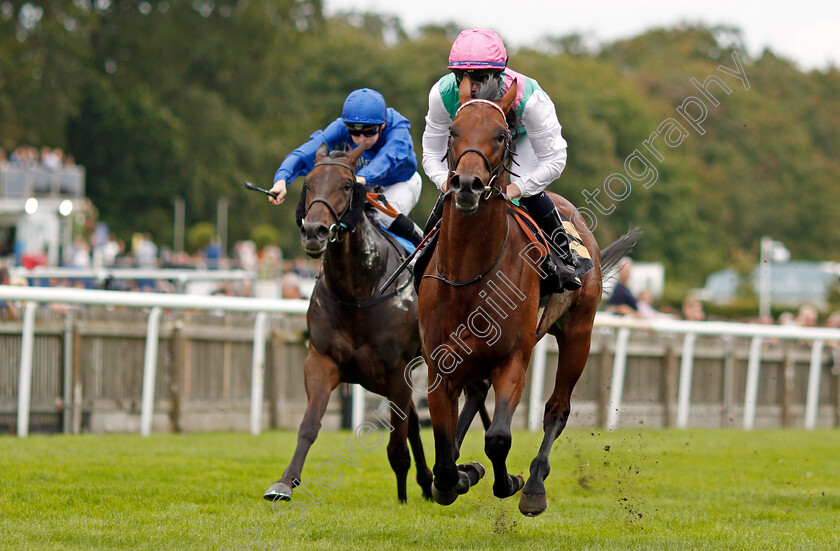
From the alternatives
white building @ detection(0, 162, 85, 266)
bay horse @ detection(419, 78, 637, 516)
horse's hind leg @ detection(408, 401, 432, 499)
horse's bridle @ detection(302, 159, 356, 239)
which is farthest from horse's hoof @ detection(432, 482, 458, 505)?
white building @ detection(0, 162, 85, 266)

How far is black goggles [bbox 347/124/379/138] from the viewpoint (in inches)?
273

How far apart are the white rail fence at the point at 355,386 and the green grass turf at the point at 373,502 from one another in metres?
0.65

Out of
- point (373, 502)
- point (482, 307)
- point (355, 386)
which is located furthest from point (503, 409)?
point (355, 386)

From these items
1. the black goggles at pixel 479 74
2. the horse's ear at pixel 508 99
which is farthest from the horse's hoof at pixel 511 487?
the black goggles at pixel 479 74

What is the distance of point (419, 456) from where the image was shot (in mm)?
6812

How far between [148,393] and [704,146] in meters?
53.9

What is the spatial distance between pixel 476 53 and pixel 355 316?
1.78 m

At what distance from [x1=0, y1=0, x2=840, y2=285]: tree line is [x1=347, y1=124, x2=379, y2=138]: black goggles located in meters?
12.7

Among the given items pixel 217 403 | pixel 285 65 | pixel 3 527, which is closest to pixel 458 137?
pixel 3 527

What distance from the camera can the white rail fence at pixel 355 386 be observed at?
30.9ft

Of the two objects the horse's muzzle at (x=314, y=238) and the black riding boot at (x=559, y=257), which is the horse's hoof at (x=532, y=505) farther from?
the horse's muzzle at (x=314, y=238)

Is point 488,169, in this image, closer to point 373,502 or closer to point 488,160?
point 488,160

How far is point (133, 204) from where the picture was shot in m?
36.0

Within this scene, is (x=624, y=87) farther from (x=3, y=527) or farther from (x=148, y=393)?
(x=3, y=527)
